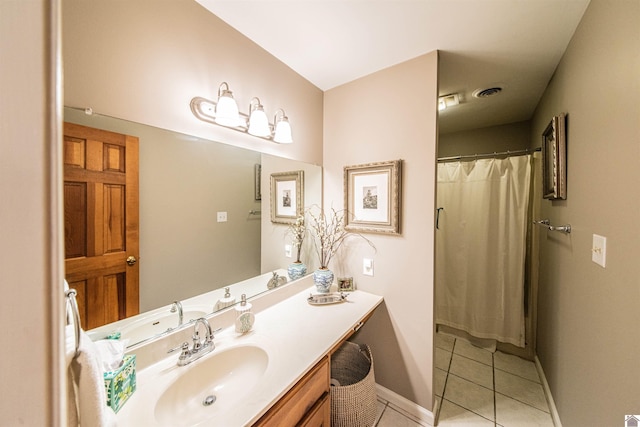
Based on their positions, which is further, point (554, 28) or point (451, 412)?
point (451, 412)

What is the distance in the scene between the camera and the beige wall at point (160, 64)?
2.64 ft

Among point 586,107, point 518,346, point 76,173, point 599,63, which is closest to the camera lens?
point 76,173

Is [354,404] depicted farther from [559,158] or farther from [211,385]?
[559,158]

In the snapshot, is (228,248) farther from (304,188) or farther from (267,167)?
(304,188)

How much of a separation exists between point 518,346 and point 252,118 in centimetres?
296

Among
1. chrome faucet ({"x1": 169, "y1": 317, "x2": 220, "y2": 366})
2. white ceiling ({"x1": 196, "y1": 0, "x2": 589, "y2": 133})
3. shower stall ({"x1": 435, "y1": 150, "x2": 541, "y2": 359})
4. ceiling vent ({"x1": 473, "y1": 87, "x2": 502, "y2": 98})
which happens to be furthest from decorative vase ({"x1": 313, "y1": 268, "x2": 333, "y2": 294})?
ceiling vent ({"x1": 473, "y1": 87, "x2": 502, "y2": 98})

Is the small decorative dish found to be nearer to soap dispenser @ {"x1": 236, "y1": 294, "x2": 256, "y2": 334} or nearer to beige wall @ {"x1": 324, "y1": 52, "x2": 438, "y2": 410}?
beige wall @ {"x1": 324, "y1": 52, "x2": 438, "y2": 410}

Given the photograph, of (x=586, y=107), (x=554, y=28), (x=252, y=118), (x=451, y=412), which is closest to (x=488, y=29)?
(x=554, y=28)

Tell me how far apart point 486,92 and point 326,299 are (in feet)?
7.06

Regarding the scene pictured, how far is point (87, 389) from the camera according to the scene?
1.81 ft

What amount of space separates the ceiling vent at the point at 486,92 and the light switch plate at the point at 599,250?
1.44 metres

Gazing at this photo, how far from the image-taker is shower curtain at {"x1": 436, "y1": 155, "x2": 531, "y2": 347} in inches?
84.3

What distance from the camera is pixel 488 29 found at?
4.16ft

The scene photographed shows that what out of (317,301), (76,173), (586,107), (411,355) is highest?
(586,107)
